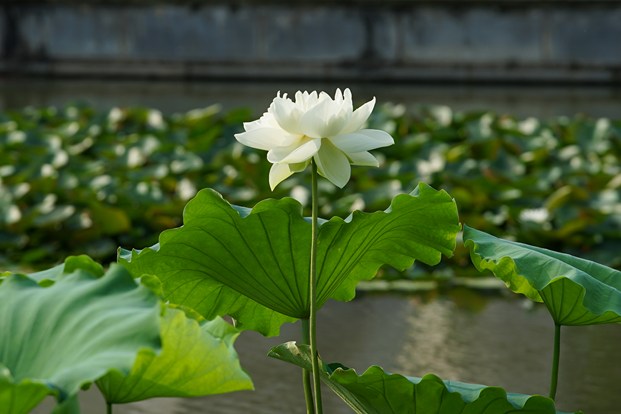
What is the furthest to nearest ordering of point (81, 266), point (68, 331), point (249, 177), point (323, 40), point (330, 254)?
point (323, 40) → point (249, 177) → point (330, 254) → point (81, 266) → point (68, 331)

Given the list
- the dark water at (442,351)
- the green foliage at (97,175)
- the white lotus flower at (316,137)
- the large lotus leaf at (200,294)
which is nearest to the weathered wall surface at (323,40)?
the green foliage at (97,175)

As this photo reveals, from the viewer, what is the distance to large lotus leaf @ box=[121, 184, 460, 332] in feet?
5.08

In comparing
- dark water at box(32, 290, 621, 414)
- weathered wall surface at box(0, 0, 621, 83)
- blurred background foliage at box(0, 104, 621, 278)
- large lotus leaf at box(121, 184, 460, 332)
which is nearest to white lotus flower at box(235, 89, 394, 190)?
large lotus leaf at box(121, 184, 460, 332)

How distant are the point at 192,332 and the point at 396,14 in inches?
451

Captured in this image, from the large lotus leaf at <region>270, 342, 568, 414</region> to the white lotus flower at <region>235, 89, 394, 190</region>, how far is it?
8.7 inches

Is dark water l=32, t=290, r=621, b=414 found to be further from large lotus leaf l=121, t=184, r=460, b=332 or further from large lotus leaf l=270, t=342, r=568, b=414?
large lotus leaf l=270, t=342, r=568, b=414

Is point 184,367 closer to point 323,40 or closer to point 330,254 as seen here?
point 330,254

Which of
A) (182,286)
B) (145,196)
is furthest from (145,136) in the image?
(182,286)

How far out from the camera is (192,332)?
1227 millimetres

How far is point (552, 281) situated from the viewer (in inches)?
55.2

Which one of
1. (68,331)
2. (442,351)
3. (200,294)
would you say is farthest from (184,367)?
(442,351)

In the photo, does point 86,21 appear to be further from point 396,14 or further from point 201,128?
point 201,128

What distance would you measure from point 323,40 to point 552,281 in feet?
37.5

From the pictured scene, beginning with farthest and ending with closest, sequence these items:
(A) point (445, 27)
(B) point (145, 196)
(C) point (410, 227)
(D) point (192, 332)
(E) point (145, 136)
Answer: (A) point (445, 27) < (E) point (145, 136) < (B) point (145, 196) < (C) point (410, 227) < (D) point (192, 332)
